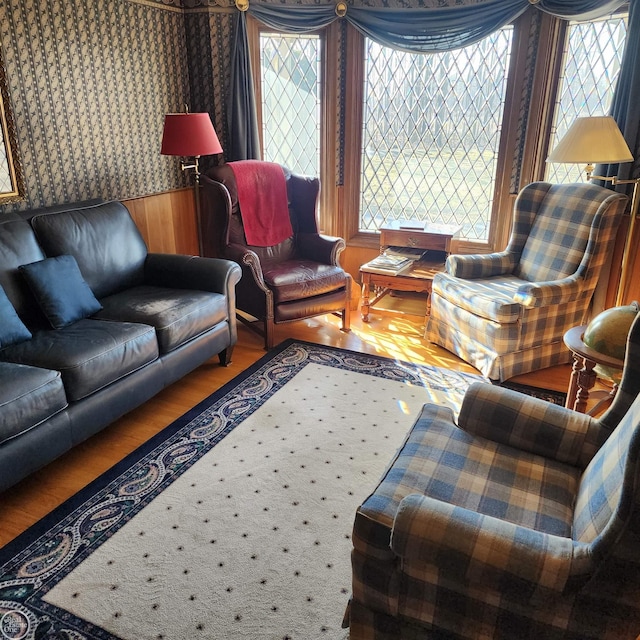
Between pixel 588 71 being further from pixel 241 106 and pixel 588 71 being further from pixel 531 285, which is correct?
pixel 241 106

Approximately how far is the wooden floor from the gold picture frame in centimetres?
136

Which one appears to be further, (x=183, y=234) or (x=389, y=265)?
(x=183, y=234)

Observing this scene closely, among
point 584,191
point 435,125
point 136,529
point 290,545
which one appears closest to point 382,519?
point 290,545

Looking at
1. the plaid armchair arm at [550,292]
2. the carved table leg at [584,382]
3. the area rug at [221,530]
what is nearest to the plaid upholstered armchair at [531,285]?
the plaid armchair arm at [550,292]

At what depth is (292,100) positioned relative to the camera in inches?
168

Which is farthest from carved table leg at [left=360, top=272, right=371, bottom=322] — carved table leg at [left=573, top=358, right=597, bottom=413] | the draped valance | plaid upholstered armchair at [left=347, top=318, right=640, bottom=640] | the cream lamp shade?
plaid upholstered armchair at [left=347, top=318, right=640, bottom=640]

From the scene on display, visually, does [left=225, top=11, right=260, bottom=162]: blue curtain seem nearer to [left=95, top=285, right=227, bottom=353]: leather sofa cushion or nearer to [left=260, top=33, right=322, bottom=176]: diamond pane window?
[left=260, top=33, right=322, bottom=176]: diamond pane window

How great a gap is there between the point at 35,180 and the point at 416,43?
258 centimetres

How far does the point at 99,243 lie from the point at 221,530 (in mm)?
1803

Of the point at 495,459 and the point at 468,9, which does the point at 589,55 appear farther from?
the point at 495,459

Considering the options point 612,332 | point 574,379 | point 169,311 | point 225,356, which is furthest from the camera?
point 225,356

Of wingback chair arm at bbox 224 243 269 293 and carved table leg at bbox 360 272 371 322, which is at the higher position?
wingback chair arm at bbox 224 243 269 293

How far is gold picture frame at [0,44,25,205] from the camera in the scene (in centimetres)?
289

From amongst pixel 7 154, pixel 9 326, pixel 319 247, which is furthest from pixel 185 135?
pixel 9 326
